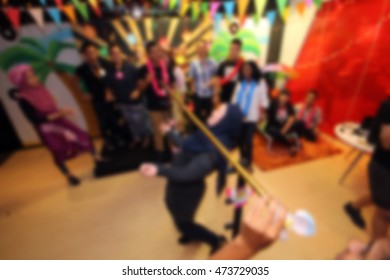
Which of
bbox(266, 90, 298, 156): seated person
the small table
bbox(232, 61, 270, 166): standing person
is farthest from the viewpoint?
bbox(266, 90, 298, 156): seated person

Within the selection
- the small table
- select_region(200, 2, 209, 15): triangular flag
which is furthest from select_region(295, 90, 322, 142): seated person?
select_region(200, 2, 209, 15): triangular flag

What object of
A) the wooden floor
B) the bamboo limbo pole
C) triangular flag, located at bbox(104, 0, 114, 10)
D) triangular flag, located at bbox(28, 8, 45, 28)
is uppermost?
triangular flag, located at bbox(104, 0, 114, 10)

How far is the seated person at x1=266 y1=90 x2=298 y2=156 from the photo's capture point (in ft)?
10.0

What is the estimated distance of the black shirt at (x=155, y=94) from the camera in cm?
244

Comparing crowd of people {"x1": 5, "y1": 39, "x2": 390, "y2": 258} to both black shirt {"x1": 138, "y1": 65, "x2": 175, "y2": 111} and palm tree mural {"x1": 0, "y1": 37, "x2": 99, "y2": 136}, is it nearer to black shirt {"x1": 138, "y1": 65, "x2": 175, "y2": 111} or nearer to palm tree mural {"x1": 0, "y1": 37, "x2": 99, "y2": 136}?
black shirt {"x1": 138, "y1": 65, "x2": 175, "y2": 111}

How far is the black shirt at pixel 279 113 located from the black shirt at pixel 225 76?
917 mm

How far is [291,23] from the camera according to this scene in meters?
3.33

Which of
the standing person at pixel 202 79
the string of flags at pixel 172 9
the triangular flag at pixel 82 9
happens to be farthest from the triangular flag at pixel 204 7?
the triangular flag at pixel 82 9

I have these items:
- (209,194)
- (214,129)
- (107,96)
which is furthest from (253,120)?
(107,96)

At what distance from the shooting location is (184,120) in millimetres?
2428

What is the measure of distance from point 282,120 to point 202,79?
4.63ft

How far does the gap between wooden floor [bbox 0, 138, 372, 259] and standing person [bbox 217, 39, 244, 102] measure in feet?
3.72

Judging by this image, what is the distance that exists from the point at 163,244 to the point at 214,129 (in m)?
1.08
